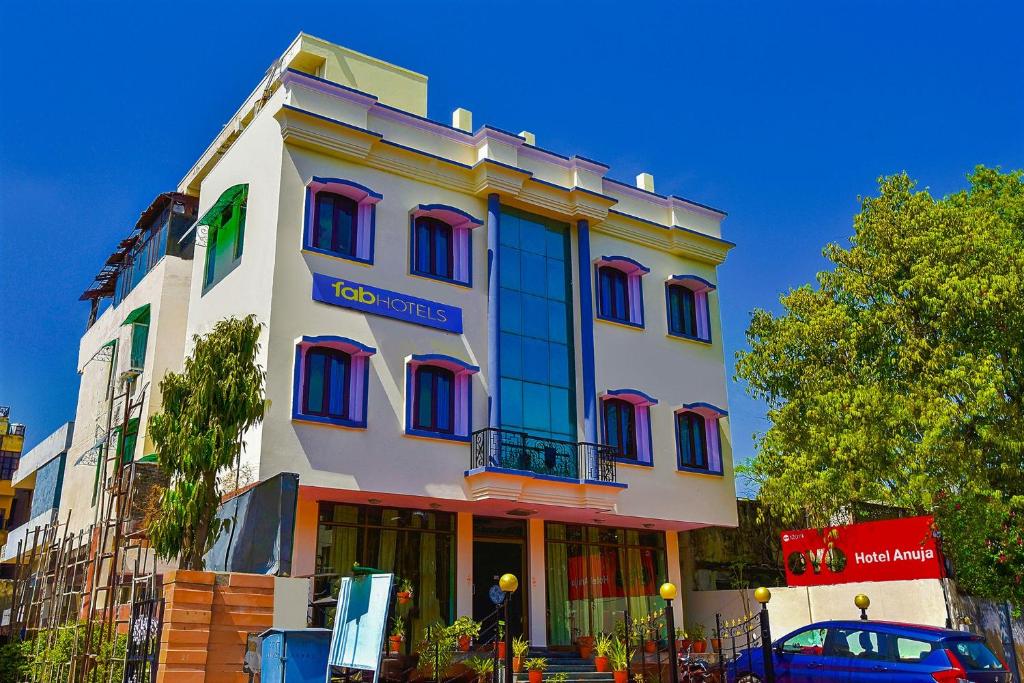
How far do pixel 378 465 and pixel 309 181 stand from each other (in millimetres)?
5473

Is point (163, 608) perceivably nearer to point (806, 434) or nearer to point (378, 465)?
point (378, 465)

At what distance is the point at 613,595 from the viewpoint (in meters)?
20.8

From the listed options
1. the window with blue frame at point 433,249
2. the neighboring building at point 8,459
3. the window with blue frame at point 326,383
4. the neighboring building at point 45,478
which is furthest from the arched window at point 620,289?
the neighboring building at point 8,459

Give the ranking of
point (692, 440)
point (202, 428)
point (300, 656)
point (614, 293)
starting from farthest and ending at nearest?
1. point (614, 293)
2. point (692, 440)
3. point (202, 428)
4. point (300, 656)

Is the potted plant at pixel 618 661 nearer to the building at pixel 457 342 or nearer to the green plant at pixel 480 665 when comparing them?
the building at pixel 457 342

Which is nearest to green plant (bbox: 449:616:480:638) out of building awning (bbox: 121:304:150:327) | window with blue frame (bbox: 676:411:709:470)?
window with blue frame (bbox: 676:411:709:470)

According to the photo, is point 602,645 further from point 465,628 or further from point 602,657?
point 465,628

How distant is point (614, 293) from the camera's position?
2172cm

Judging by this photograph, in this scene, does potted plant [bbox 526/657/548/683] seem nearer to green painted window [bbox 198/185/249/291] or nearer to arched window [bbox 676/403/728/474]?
arched window [bbox 676/403/728/474]

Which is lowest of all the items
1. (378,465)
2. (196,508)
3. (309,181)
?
(196,508)

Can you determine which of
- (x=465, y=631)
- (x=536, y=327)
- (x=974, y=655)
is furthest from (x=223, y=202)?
(x=974, y=655)

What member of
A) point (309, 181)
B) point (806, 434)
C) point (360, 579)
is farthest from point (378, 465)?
point (806, 434)

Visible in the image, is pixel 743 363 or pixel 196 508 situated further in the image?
pixel 743 363

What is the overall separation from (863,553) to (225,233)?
1441 cm
